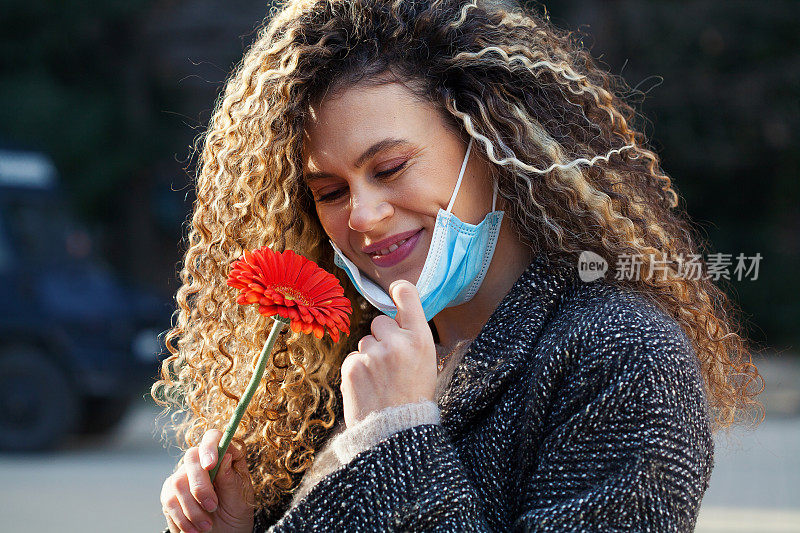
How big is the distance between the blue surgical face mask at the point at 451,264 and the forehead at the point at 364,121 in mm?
154

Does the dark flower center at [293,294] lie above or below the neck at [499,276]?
below

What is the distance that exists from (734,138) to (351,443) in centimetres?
956

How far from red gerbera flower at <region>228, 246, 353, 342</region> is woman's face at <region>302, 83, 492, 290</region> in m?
0.33

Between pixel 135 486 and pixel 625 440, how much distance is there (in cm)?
557

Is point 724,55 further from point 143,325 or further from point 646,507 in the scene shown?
point 646,507

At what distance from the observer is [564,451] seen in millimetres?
1610

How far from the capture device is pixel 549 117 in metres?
2.13

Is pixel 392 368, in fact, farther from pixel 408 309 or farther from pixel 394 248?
pixel 394 248

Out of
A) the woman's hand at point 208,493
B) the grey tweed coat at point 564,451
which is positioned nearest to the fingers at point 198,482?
the woman's hand at point 208,493

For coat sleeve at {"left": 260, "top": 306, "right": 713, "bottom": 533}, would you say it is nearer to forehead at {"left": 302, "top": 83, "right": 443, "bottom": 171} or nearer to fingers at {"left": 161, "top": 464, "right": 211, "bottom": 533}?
fingers at {"left": 161, "top": 464, "right": 211, "bottom": 533}

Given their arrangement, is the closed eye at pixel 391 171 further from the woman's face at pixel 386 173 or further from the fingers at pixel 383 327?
the fingers at pixel 383 327

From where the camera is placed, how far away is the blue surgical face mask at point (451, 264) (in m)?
2.00

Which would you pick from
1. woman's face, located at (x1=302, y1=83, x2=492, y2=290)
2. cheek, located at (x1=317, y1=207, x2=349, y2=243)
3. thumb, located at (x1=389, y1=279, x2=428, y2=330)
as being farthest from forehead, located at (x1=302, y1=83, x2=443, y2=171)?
thumb, located at (x1=389, y1=279, x2=428, y2=330)

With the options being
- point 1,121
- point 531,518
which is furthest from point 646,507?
point 1,121
